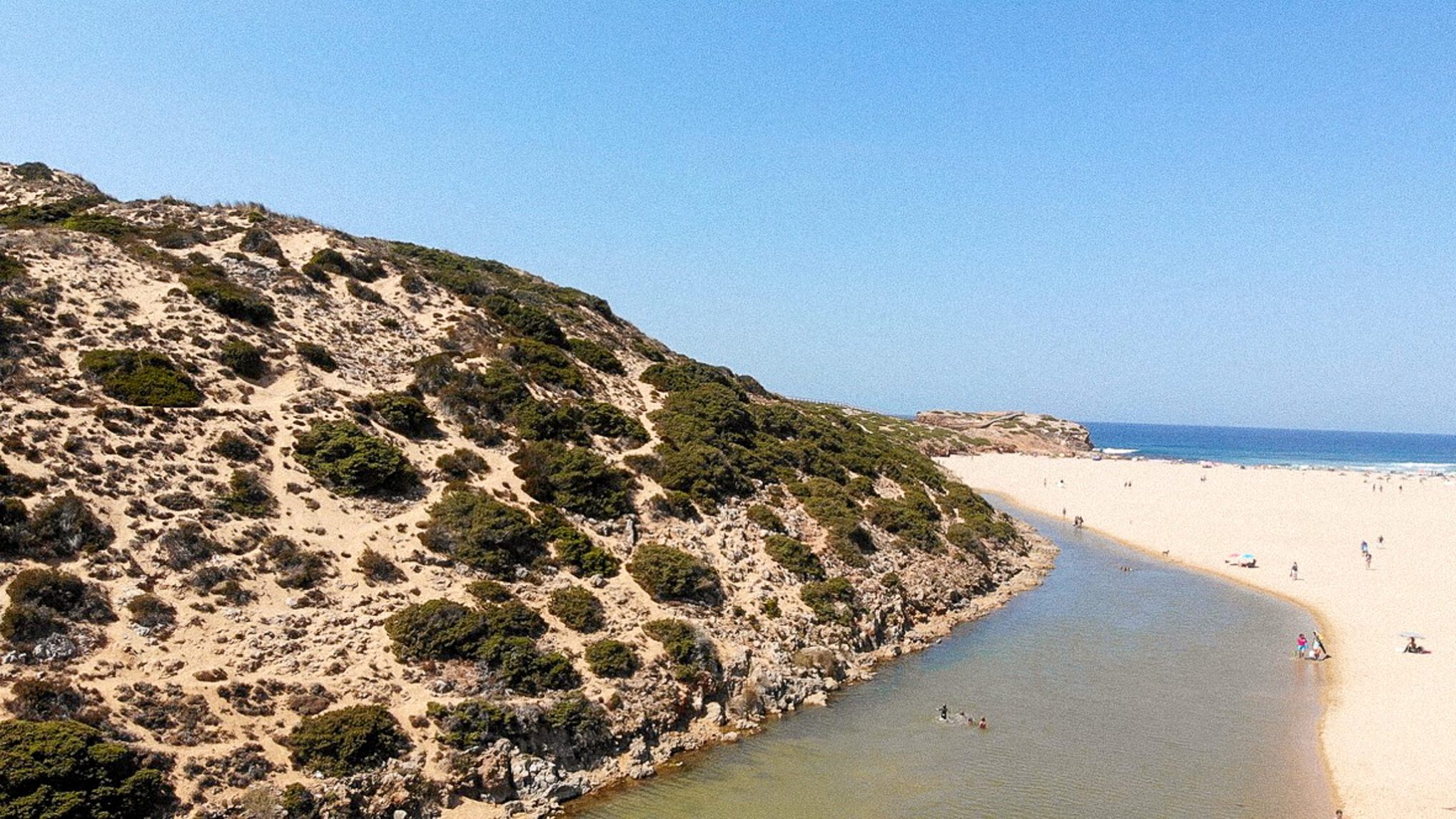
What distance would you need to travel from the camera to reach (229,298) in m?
33.0

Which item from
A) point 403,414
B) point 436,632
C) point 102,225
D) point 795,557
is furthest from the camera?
point 102,225

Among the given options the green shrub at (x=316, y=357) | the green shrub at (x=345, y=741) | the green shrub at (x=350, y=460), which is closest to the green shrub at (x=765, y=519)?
the green shrub at (x=350, y=460)

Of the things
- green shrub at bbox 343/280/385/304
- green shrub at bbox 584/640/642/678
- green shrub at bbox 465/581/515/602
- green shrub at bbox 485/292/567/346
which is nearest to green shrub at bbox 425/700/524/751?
green shrub at bbox 584/640/642/678

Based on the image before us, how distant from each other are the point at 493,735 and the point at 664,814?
486 centimetres

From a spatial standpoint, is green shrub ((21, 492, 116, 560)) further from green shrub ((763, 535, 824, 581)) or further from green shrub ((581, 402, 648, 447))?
green shrub ((763, 535, 824, 581))

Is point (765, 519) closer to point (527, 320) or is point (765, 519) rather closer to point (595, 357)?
point (595, 357)

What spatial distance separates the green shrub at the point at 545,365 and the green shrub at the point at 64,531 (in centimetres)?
1924

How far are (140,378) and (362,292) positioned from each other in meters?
14.3

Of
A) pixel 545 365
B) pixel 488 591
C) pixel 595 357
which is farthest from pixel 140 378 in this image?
pixel 595 357

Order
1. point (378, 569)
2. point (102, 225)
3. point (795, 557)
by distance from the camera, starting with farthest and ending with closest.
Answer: point (102, 225) → point (795, 557) → point (378, 569)

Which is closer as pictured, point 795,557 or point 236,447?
point 236,447

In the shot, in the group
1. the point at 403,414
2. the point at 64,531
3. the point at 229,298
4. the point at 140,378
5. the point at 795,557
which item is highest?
the point at 229,298

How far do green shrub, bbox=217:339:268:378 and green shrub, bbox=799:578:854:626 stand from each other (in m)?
24.0

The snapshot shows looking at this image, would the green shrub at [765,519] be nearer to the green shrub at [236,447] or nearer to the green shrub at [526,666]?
the green shrub at [526,666]
